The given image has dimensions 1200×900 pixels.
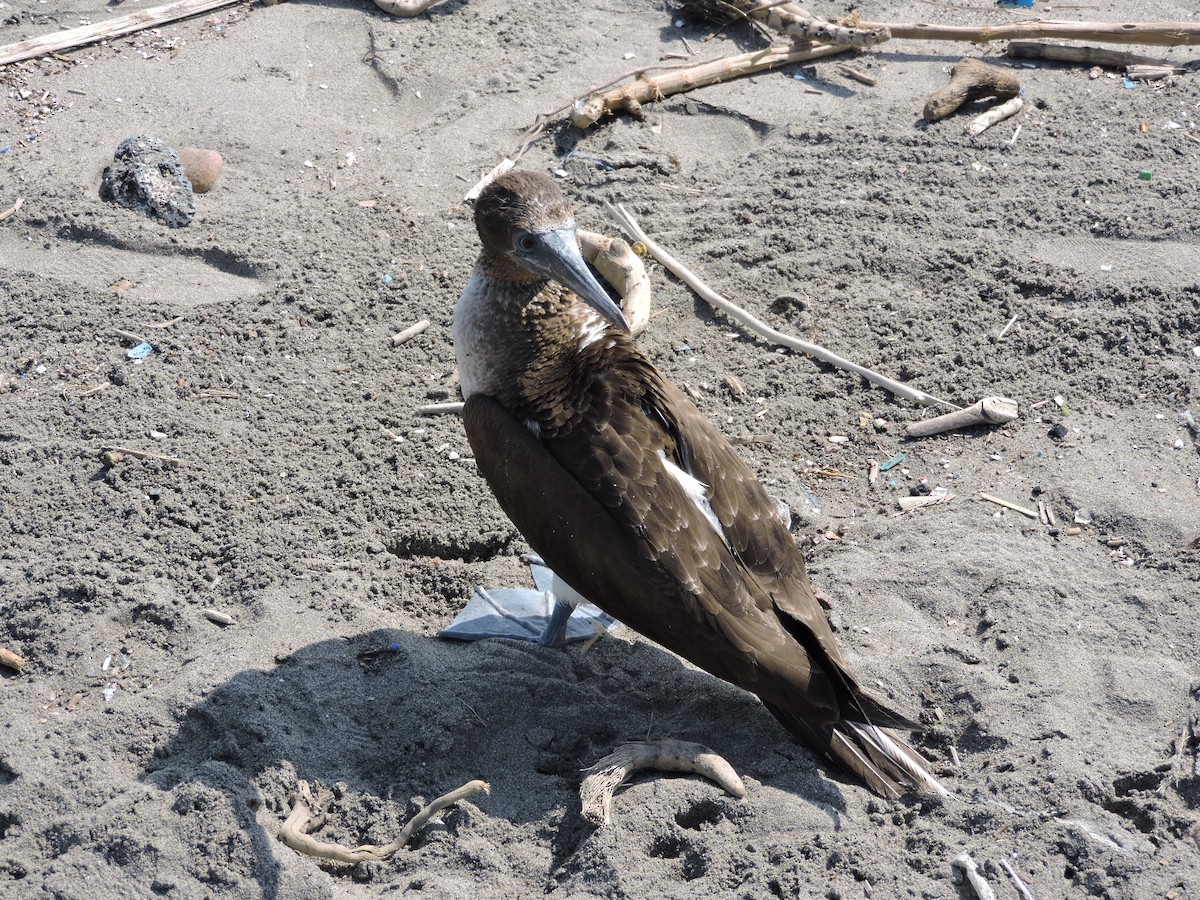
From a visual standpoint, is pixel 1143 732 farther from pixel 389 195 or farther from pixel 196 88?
pixel 196 88

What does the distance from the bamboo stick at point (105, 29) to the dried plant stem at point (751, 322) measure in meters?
3.83

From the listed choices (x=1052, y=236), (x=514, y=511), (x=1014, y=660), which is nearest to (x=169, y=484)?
(x=514, y=511)

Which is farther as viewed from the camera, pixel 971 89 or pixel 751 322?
pixel 971 89

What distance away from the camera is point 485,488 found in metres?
4.75

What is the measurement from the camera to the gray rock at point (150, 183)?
5.76m

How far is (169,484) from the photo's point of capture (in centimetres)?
452

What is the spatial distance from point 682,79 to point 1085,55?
2862 mm

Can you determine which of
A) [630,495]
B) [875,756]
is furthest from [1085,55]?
[875,756]

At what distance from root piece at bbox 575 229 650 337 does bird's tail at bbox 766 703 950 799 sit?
2.48m

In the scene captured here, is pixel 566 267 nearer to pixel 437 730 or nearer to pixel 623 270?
pixel 623 270

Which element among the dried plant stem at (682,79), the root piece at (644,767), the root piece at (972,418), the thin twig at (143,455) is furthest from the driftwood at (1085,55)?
the thin twig at (143,455)

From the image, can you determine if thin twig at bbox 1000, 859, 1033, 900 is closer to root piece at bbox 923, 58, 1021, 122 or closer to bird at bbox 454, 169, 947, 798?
bird at bbox 454, 169, 947, 798

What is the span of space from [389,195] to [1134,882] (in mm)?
5161

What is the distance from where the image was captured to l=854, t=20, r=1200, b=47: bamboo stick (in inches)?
273
